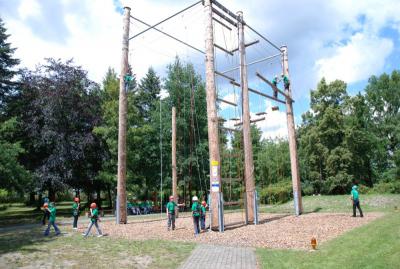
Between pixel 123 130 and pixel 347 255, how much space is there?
12.9 m

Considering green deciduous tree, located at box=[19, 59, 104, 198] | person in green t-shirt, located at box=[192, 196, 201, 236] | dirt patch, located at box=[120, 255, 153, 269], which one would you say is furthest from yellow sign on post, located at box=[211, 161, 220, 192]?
green deciduous tree, located at box=[19, 59, 104, 198]

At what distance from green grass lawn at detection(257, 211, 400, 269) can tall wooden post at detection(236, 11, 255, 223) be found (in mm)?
6670

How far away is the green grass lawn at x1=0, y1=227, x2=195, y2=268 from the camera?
872 cm

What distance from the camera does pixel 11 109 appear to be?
102 ft

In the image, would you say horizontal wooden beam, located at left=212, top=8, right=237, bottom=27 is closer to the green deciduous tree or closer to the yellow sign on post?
the yellow sign on post

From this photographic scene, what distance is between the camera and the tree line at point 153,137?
29.4m

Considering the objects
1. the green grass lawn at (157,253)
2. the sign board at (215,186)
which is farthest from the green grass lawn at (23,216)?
the sign board at (215,186)

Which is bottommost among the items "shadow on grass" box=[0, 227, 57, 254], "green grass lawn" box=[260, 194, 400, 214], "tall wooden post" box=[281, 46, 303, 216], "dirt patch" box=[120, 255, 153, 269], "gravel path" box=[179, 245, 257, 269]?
"gravel path" box=[179, 245, 257, 269]

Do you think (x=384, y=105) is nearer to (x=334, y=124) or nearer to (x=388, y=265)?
(x=334, y=124)

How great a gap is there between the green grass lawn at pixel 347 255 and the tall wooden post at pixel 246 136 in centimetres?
667

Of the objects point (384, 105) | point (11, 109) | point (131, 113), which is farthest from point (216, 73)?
point (384, 105)

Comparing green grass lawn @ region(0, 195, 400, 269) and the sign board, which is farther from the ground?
the sign board

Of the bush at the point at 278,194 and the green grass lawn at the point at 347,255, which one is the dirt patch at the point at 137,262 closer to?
the green grass lawn at the point at 347,255

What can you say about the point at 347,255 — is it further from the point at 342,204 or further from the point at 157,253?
the point at 342,204
